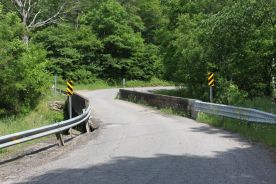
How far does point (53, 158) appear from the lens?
10.8 m

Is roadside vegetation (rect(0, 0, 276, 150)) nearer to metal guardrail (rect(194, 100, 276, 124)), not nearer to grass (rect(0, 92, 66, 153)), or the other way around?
grass (rect(0, 92, 66, 153))

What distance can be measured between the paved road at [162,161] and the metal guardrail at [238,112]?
1.05m

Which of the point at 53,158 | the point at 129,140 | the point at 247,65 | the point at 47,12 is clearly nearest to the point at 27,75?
the point at 247,65

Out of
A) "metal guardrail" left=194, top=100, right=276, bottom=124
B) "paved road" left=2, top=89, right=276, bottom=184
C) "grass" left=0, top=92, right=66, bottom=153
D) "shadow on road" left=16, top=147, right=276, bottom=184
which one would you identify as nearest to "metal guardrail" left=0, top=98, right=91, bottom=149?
"paved road" left=2, top=89, right=276, bottom=184

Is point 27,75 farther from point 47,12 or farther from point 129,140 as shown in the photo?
point 47,12

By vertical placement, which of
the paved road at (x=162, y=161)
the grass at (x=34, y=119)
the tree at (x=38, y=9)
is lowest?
the grass at (x=34, y=119)

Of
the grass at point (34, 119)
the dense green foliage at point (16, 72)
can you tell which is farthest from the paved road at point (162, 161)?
the dense green foliage at point (16, 72)

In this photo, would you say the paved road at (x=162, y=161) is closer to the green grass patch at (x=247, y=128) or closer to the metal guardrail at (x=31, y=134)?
the green grass patch at (x=247, y=128)

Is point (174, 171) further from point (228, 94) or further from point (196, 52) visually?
point (196, 52)

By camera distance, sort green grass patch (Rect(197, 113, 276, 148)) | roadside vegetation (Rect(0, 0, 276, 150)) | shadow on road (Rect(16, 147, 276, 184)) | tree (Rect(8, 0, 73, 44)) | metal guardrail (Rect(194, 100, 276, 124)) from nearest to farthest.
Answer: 1. shadow on road (Rect(16, 147, 276, 184))
2. green grass patch (Rect(197, 113, 276, 148))
3. metal guardrail (Rect(194, 100, 276, 124))
4. roadside vegetation (Rect(0, 0, 276, 150))
5. tree (Rect(8, 0, 73, 44))

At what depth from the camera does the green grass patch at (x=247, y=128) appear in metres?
13.1

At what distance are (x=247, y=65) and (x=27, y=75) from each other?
40.8 feet

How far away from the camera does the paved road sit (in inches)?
317

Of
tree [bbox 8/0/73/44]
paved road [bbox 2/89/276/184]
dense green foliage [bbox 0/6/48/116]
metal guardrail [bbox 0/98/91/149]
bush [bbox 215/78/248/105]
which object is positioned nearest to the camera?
paved road [bbox 2/89/276/184]
